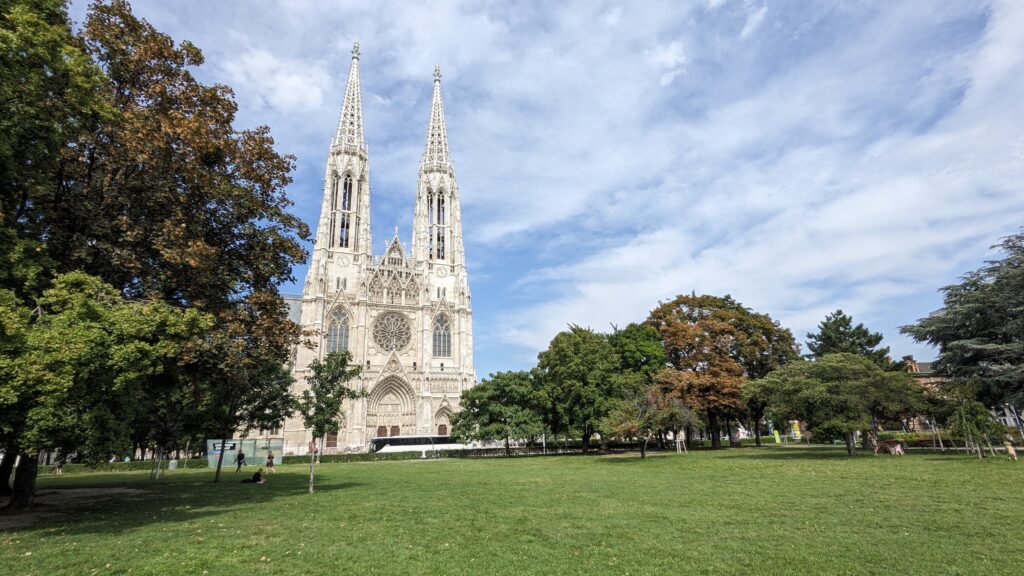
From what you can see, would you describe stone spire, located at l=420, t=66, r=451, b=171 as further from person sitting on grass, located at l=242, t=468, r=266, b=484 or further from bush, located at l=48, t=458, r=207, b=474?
person sitting on grass, located at l=242, t=468, r=266, b=484

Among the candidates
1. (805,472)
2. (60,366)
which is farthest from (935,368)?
(60,366)

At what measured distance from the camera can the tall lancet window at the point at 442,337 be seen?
58625 millimetres

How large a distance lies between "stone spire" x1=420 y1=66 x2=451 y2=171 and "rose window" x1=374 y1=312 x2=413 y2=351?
69.0ft

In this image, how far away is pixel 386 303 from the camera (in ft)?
190

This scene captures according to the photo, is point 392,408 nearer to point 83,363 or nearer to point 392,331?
point 392,331

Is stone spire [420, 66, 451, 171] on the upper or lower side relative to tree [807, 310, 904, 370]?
upper

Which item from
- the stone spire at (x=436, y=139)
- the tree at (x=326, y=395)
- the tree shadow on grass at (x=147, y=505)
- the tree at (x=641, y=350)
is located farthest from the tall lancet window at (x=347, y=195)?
the tree at (x=326, y=395)

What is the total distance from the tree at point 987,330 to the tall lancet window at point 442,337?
143 feet

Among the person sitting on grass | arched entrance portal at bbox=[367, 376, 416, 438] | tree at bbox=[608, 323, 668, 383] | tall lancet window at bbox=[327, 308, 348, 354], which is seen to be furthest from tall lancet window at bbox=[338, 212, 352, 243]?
→ the person sitting on grass

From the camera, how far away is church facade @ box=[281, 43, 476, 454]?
52938 mm

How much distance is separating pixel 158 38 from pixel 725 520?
1779 cm

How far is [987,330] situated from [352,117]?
6369 centimetres

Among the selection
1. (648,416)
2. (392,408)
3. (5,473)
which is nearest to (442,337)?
(392,408)

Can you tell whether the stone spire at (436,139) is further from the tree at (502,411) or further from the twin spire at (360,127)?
the tree at (502,411)
